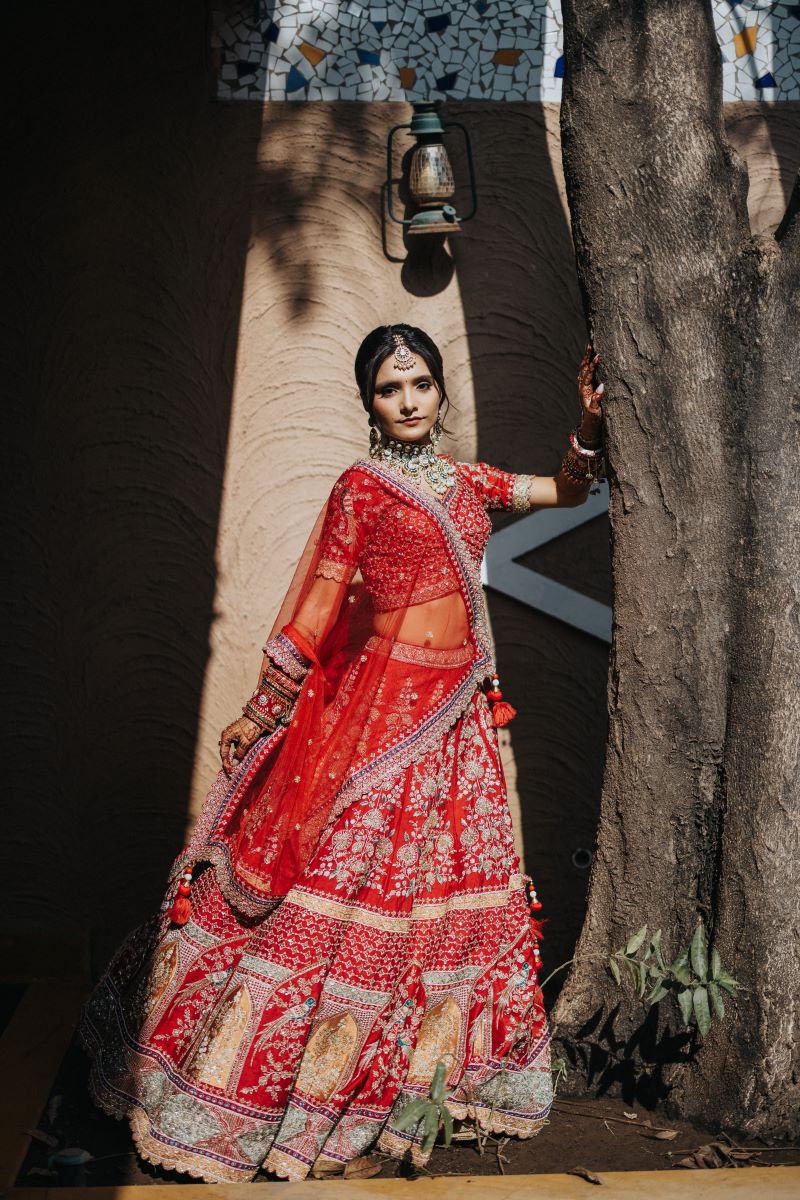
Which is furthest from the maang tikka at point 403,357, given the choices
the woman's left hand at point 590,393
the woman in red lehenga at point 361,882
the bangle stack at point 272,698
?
the bangle stack at point 272,698

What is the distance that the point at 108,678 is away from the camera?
13.5ft

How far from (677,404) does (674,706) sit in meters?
0.74

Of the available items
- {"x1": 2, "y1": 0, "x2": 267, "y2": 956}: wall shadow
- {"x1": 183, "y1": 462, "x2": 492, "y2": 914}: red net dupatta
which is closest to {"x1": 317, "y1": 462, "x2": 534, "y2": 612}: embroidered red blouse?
{"x1": 183, "y1": 462, "x2": 492, "y2": 914}: red net dupatta

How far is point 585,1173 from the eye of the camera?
297cm

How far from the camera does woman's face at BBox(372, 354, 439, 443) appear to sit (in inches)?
128

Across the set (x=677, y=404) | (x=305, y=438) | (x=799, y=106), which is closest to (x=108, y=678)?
(x=305, y=438)

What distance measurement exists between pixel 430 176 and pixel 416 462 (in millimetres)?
1074

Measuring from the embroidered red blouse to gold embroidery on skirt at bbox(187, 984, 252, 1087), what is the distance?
1042 mm

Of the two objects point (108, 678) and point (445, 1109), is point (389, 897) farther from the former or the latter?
point (108, 678)

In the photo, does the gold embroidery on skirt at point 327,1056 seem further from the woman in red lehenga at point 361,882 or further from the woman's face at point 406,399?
the woman's face at point 406,399

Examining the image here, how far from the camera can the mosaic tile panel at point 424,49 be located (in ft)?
13.2

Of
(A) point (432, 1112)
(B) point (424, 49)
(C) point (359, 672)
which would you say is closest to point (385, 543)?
(C) point (359, 672)

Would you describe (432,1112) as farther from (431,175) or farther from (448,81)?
(448,81)

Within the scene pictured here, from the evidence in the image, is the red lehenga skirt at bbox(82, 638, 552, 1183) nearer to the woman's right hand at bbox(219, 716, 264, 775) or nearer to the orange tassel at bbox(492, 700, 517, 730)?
the orange tassel at bbox(492, 700, 517, 730)
